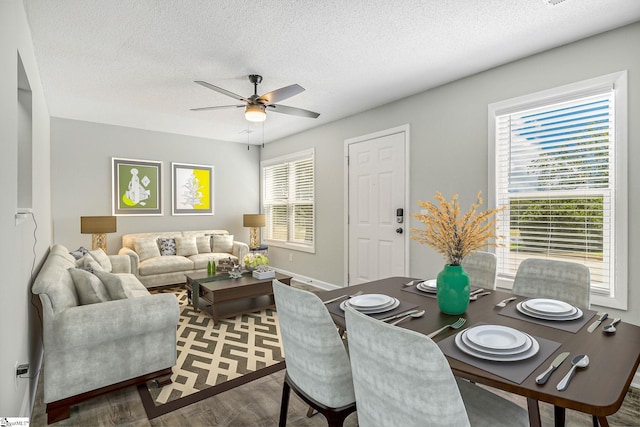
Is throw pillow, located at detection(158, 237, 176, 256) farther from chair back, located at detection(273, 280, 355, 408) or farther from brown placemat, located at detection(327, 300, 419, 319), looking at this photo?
chair back, located at detection(273, 280, 355, 408)

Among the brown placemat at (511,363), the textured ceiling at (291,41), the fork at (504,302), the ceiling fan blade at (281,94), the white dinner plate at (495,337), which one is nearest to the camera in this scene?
the brown placemat at (511,363)

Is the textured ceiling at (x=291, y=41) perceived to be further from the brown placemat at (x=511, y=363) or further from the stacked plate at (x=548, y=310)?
the brown placemat at (x=511, y=363)

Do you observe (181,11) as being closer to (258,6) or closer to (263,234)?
(258,6)

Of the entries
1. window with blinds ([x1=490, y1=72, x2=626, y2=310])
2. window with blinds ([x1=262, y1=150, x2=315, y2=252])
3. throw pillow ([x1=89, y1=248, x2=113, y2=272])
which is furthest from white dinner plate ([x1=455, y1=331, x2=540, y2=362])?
window with blinds ([x1=262, y1=150, x2=315, y2=252])

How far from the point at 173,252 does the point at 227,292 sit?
2.32 meters

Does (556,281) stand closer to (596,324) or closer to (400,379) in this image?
(596,324)

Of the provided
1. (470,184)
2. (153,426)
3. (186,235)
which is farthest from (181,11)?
(186,235)

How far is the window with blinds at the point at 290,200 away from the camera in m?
5.40

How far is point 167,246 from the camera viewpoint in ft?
17.3

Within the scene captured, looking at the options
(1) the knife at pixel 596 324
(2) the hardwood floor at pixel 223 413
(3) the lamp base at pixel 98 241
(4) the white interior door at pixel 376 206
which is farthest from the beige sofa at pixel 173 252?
(1) the knife at pixel 596 324

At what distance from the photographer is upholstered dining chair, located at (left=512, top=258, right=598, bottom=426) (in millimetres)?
1870

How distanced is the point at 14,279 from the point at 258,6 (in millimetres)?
2147

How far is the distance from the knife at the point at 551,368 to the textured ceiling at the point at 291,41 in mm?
2118

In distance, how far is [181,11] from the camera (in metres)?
2.22
